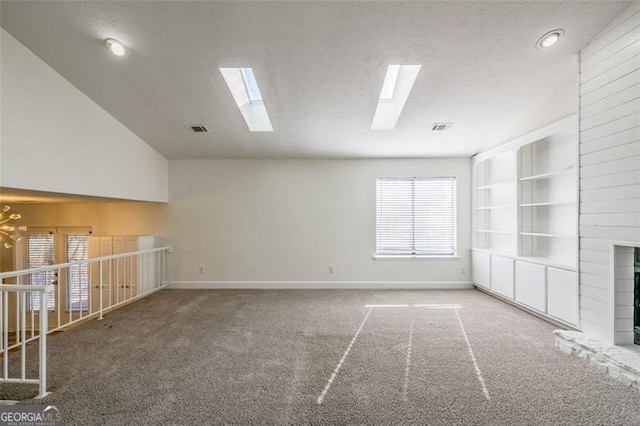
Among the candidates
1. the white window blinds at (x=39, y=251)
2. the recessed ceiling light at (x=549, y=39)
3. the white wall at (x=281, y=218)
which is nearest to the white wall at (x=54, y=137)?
the white wall at (x=281, y=218)

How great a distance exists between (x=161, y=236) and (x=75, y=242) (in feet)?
5.89

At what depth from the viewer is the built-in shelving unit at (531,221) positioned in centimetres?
393

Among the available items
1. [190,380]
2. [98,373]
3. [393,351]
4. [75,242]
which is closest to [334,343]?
Result: [393,351]

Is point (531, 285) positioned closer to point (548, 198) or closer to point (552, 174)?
point (548, 198)

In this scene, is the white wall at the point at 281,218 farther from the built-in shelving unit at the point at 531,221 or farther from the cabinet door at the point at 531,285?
the cabinet door at the point at 531,285

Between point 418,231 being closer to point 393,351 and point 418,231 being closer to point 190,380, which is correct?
point 393,351

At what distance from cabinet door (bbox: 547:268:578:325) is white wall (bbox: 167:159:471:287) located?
2063mm

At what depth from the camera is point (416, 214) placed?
19.6 feet

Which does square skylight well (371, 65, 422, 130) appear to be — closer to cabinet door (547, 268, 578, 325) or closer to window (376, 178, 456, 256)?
window (376, 178, 456, 256)

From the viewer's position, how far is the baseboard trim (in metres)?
5.79

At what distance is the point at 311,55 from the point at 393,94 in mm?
1828

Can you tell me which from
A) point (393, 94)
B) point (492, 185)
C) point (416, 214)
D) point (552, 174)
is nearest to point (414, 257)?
point (416, 214)

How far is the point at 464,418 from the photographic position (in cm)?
206

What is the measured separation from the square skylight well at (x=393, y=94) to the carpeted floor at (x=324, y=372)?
2.95 m
